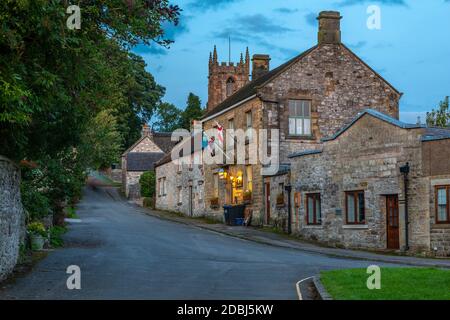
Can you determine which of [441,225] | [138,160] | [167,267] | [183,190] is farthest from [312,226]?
[138,160]

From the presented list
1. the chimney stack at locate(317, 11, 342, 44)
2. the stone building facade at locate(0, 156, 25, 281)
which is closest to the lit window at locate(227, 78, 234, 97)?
the chimney stack at locate(317, 11, 342, 44)

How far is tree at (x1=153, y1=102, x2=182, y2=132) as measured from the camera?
356 ft

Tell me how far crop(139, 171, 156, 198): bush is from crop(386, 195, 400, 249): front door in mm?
41791

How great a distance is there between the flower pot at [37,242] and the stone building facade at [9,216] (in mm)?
4829

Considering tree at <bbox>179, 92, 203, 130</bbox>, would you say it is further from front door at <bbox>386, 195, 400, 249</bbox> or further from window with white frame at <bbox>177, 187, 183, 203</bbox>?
front door at <bbox>386, 195, 400, 249</bbox>

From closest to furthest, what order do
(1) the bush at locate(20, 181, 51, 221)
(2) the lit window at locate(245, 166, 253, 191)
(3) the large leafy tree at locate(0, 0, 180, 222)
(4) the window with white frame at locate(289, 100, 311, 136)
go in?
(3) the large leafy tree at locate(0, 0, 180, 222) < (1) the bush at locate(20, 181, 51, 221) < (4) the window with white frame at locate(289, 100, 311, 136) < (2) the lit window at locate(245, 166, 253, 191)

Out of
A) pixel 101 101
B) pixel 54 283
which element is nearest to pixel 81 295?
pixel 54 283

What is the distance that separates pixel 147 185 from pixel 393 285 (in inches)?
2159

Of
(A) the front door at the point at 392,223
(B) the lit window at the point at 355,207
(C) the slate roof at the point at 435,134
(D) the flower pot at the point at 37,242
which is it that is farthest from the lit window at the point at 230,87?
(D) the flower pot at the point at 37,242

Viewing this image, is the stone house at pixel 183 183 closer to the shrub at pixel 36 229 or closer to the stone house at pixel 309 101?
the stone house at pixel 309 101

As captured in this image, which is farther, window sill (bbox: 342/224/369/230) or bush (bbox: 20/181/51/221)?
window sill (bbox: 342/224/369/230)

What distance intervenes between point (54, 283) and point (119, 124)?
222 ft

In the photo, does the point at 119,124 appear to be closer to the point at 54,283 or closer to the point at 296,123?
the point at 296,123

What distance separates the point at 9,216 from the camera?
16.6 m
